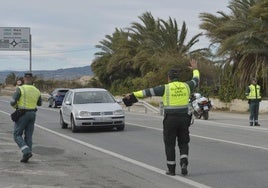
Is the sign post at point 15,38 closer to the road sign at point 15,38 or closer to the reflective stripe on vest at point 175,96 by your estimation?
the road sign at point 15,38

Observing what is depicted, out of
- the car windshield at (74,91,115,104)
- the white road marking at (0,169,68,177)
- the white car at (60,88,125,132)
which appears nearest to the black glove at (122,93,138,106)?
the white road marking at (0,169,68,177)

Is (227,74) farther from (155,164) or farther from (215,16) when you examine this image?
(155,164)

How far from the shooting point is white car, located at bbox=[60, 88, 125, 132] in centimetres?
1745

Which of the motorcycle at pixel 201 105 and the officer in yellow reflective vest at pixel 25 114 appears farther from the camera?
the motorcycle at pixel 201 105

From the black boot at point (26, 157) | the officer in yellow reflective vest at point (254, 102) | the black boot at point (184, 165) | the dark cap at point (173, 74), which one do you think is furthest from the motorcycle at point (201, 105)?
the black boot at point (184, 165)

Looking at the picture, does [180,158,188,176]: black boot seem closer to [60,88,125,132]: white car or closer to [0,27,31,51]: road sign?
[60,88,125,132]: white car

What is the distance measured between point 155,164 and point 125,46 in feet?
141

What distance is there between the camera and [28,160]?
11195mm

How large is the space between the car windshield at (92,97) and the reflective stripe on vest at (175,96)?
371 inches

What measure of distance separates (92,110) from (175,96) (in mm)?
8492

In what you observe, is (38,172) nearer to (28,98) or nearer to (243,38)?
(28,98)

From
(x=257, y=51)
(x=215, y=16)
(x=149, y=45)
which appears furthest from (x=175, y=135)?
(x=149, y=45)

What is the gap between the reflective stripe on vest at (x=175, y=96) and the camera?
30.3ft

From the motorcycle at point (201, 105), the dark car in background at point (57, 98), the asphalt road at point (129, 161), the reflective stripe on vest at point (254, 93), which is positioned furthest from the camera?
the dark car in background at point (57, 98)
